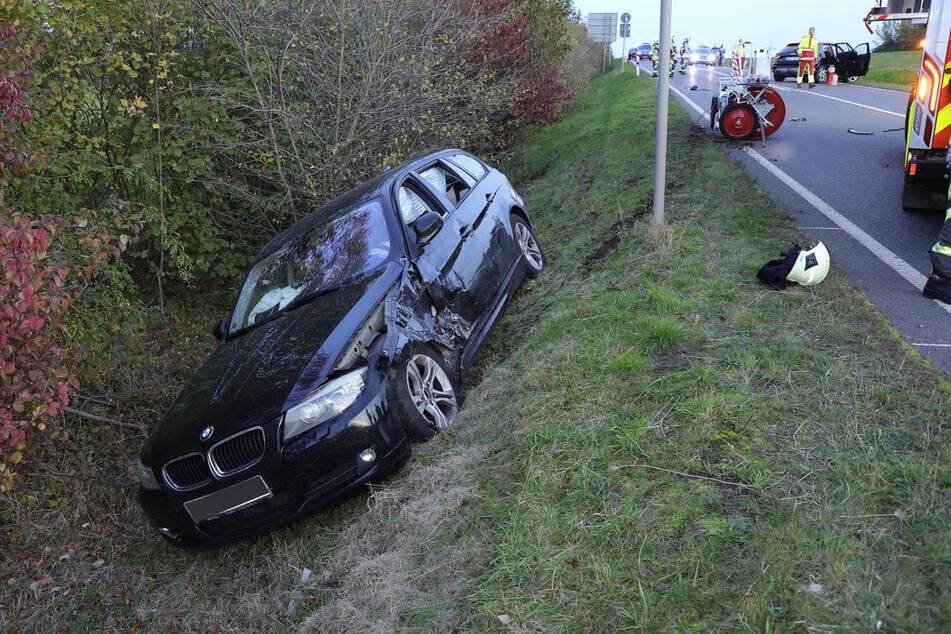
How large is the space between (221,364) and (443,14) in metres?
7.29

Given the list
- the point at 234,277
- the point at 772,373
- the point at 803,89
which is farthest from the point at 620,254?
the point at 803,89

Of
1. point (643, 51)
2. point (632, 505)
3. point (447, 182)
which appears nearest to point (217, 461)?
point (632, 505)

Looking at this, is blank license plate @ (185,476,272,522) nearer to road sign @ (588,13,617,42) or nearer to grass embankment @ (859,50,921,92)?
grass embankment @ (859,50,921,92)

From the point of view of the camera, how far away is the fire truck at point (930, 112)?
7031 millimetres

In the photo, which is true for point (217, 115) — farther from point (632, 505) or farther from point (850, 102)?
point (850, 102)

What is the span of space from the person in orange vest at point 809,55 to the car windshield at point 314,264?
20.9 metres

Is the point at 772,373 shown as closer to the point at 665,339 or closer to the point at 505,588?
the point at 665,339

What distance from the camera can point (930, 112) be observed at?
7219 millimetres

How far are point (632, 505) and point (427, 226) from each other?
2.72m

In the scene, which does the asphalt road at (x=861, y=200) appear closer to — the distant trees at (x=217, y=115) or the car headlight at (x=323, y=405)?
the car headlight at (x=323, y=405)

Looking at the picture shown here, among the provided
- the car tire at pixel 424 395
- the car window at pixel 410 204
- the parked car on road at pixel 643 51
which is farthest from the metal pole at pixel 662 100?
the parked car on road at pixel 643 51

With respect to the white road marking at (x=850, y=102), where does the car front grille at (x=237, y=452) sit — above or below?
below

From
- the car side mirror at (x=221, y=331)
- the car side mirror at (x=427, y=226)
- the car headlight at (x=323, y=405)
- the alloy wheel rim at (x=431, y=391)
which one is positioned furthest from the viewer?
the car side mirror at (x=221, y=331)

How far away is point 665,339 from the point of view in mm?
4898
